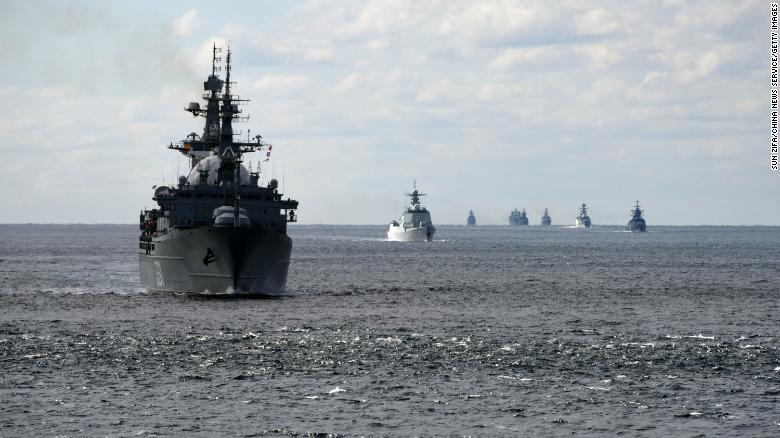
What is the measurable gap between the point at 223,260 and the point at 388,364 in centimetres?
2417

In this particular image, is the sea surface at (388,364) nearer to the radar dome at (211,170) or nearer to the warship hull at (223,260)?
the warship hull at (223,260)

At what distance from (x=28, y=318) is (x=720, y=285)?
5076 centimetres

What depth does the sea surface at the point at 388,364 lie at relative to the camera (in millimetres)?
26688

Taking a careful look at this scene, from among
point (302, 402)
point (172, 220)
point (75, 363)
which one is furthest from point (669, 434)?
point (172, 220)

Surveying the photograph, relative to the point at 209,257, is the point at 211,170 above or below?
above

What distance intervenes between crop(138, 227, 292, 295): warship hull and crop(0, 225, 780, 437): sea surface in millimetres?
1482

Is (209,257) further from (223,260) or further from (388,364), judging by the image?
(388,364)

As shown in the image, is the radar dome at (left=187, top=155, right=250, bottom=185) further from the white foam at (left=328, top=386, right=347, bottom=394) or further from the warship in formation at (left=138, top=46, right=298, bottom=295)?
the white foam at (left=328, top=386, right=347, bottom=394)

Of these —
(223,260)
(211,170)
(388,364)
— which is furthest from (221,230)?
(388,364)

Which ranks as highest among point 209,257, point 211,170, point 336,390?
point 211,170

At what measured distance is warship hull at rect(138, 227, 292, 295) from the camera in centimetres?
5747

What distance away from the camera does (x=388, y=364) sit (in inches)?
1407

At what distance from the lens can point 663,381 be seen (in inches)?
1275

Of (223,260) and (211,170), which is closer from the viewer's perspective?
(223,260)
